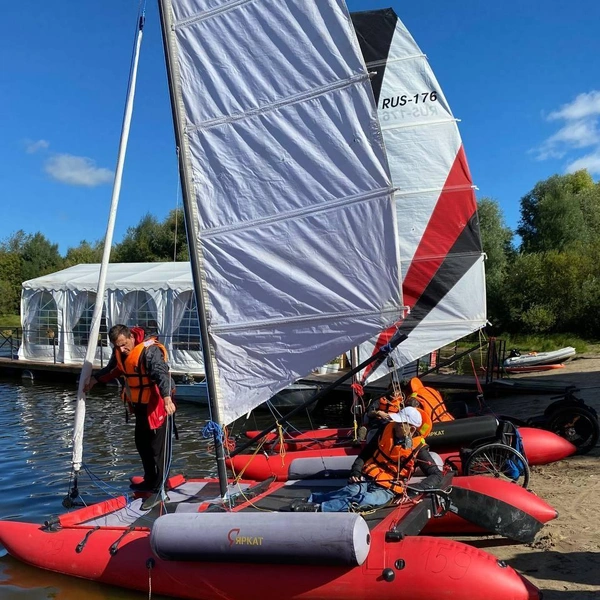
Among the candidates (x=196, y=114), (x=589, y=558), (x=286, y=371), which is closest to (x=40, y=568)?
(x=286, y=371)

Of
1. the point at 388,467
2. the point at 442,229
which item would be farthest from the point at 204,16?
the point at 442,229

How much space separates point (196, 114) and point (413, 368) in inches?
429

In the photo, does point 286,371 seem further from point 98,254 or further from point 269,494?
point 98,254

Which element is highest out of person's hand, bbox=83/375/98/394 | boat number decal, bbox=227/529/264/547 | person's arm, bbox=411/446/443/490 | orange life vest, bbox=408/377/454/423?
person's hand, bbox=83/375/98/394

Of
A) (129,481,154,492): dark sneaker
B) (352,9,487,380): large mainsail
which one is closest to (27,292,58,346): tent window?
(352,9,487,380): large mainsail

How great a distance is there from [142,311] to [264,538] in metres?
16.3

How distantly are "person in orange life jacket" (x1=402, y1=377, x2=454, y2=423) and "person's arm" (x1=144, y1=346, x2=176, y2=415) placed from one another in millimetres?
2991

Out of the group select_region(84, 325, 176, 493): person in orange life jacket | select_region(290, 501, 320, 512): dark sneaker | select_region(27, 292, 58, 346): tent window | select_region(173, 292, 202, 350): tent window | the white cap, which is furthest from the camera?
select_region(27, 292, 58, 346): tent window

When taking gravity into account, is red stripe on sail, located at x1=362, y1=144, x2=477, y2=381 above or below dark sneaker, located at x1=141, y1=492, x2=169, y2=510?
above

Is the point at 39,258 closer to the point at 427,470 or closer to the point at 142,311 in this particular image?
the point at 142,311

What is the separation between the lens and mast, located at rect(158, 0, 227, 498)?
583 cm

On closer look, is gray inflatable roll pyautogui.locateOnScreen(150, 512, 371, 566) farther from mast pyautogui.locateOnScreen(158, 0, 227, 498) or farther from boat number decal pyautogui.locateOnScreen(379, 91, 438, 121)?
boat number decal pyautogui.locateOnScreen(379, 91, 438, 121)

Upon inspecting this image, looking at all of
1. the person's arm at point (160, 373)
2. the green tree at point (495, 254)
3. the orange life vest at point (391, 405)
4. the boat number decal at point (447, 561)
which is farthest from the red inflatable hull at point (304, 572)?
the green tree at point (495, 254)

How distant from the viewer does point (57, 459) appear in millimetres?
10711
